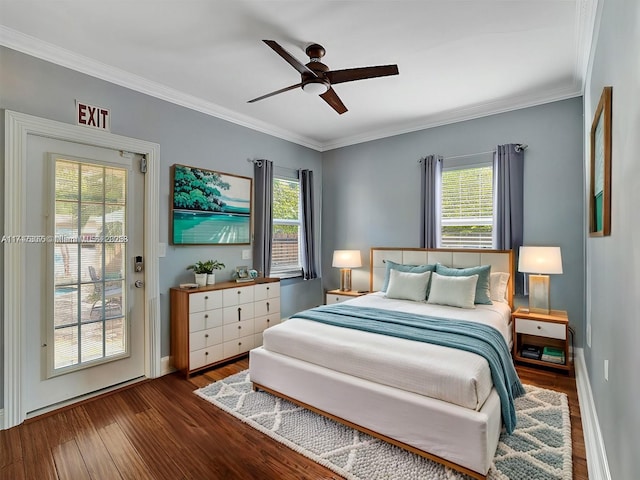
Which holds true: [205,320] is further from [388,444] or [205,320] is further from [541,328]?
[541,328]

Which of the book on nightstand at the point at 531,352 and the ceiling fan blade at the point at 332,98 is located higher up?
the ceiling fan blade at the point at 332,98

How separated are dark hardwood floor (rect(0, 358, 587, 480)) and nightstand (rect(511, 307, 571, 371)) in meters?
0.42

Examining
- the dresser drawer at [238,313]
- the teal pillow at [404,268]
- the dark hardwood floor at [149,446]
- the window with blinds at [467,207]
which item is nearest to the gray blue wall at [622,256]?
the dark hardwood floor at [149,446]

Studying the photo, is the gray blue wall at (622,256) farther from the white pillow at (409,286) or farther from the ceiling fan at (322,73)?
the white pillow at (409,286)

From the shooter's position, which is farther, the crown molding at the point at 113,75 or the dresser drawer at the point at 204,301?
the dresser drawer at the point at 204,301

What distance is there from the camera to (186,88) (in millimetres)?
3225

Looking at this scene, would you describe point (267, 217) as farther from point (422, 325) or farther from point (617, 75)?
point (617, 75)

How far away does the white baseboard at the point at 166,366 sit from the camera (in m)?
3.20

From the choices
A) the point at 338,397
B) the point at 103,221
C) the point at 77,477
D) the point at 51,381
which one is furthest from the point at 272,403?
the point at 103,221

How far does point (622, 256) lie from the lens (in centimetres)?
134

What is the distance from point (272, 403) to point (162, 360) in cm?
135

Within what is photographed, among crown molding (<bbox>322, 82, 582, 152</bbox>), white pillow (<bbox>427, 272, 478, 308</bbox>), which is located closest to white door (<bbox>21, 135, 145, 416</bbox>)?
white pillow (<bbox>427, 272, 478, 308</bbox>)

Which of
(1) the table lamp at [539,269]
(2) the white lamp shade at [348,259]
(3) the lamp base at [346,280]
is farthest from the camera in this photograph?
(3) the lamp base at [346,280]

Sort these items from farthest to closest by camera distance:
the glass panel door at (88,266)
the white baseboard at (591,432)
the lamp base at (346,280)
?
the lamp base at (346,280), the glass panel door at (88,266), the white baseboard at (591,432)
